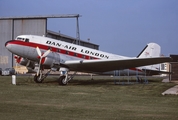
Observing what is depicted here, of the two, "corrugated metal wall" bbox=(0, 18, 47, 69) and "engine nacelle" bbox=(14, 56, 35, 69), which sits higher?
"corrugated metal wall" bbox=(0, 18, 47, 69)

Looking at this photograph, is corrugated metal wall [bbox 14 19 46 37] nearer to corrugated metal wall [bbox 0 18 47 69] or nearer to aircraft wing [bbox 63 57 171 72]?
corrugated metal wall [bbox 0 18 47 69]

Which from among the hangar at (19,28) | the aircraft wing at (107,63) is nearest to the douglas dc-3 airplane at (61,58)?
the aircraft wing at (107,63)

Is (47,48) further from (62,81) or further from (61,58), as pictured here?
(62,81)

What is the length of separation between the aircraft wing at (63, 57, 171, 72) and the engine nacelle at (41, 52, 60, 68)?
780 millimetres

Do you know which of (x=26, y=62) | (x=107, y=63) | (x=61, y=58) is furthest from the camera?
(x=26, y=62)

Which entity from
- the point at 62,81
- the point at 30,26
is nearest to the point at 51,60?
the point at 62,81

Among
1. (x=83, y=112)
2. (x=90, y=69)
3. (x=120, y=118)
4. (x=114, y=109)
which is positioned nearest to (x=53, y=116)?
(x=83, y=112)

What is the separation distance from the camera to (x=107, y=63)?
2697cm

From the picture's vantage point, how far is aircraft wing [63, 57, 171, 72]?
26234 millimetres

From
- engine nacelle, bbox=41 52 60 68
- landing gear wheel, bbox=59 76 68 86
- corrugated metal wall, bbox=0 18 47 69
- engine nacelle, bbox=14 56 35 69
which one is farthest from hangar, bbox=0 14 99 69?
landing gear wheel, bbox=59 76 68 86

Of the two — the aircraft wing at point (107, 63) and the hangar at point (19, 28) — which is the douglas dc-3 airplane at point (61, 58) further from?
the hangar at point (19, 28)

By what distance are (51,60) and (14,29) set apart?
39.3 m

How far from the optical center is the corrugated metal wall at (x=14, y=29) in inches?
2415

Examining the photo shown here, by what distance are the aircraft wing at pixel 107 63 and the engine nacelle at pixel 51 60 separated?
78 centimetres
